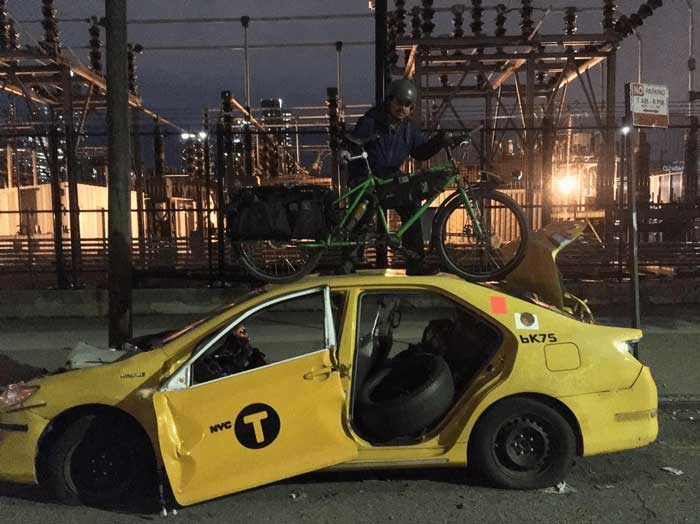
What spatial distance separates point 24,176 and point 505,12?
49.8 ft

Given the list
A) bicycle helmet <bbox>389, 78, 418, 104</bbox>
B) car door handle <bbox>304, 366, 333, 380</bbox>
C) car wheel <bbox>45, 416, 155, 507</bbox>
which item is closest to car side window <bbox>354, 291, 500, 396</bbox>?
car door handle <bbox>304, 366, 333, 380</bbox>

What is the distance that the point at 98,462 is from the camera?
4.10 metres

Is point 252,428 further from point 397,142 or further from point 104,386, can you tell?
point 397,142

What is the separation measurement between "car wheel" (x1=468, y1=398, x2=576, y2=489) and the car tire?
0.30m

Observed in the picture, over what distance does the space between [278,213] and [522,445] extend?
263cm

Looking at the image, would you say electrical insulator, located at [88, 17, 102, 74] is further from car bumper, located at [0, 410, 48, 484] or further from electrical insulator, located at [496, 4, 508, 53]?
car bumper, located at [0, 410, 48, 484]

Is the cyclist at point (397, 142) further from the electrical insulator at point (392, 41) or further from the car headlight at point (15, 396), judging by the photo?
the electrical insulator at point (392, 41)

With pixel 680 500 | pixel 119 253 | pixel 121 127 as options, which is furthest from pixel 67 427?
pixel 680 500

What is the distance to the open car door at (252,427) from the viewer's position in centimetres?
377

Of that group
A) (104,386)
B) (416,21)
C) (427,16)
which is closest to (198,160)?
(416,21)

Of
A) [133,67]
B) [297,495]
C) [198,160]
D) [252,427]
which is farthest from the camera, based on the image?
[198,160]

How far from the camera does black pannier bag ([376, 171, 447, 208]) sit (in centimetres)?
558

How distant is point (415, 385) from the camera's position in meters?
4.40

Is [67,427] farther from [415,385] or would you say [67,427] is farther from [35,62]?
[35,62]
